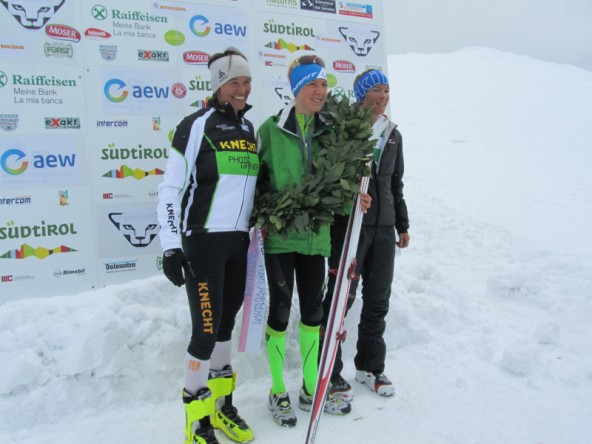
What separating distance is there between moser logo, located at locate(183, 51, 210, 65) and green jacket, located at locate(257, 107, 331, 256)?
1.89 m

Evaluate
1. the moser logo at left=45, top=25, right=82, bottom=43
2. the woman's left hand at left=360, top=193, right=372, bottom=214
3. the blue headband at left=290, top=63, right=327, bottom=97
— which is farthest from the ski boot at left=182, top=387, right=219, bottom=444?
the moser logo at left=45, top=25, right=82, bottom=43

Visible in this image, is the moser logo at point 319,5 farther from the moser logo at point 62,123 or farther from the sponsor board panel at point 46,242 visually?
the sponsor board panel at point 46,242

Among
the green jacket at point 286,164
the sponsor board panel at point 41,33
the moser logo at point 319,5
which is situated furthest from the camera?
the moser logo at point 319,5

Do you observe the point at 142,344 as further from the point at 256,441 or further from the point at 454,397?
the point at 454,397

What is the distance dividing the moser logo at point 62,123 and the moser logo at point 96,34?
2.60 ft

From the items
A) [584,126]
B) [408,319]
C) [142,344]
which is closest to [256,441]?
[142,344]

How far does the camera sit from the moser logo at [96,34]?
438 cm

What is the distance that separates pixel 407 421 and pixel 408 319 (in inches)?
60.5

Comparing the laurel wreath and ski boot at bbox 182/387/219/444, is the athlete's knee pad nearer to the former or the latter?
ski boot at bbox 182/387/219/444

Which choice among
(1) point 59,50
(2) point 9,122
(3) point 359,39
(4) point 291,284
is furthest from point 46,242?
(3) point 359,39

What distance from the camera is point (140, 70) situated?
4.59 meters

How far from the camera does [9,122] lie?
162 inches

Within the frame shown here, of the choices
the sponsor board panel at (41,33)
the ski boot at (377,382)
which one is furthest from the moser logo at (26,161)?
Answer: the ski boot at (377,382)

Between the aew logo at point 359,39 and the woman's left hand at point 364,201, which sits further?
the aew logo at point 359,39
